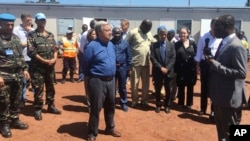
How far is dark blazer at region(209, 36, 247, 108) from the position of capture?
12.8ft

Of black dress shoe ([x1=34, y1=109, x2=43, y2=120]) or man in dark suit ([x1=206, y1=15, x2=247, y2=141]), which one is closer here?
man in dark suit ([x1=206, y1=15, x2=247, y2=141])

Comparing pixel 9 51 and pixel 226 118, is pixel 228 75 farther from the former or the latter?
pixel 9 51

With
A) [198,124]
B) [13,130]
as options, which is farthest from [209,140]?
[13,130]

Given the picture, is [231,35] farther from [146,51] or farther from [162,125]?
[146,51]

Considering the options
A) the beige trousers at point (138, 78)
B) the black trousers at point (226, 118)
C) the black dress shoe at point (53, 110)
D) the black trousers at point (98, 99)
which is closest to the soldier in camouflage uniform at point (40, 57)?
the black dress shoe at point (53, 110)

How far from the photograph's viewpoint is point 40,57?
5980 millimetres

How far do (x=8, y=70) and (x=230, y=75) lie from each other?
11.1ft

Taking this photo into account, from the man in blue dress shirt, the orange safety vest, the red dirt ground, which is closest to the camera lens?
the man in blue dress shirt

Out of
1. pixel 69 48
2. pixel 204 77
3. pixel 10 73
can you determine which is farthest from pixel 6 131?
pixel 69 48

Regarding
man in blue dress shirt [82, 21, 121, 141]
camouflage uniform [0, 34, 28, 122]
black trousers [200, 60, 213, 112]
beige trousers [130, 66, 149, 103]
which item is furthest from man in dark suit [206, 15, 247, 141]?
beige trousers [130, 66, 149, 103]

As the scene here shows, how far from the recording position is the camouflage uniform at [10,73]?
5250 mm

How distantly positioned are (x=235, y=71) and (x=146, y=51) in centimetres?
356

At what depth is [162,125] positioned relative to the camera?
6.46m

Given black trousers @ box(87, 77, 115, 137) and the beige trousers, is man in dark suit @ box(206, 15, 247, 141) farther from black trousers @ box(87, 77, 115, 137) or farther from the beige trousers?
the beige trousers
